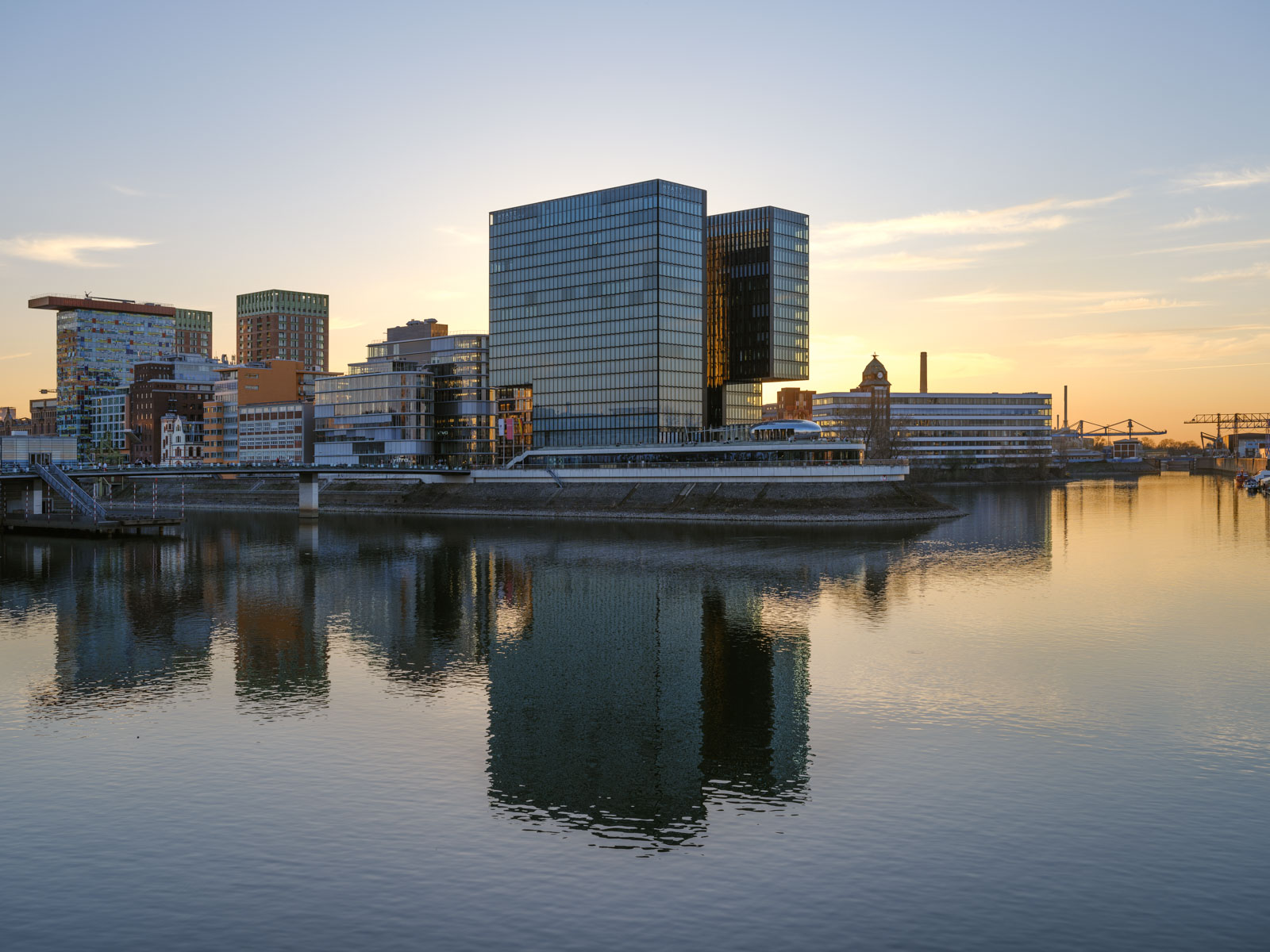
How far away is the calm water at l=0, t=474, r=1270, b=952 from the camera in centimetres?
2280

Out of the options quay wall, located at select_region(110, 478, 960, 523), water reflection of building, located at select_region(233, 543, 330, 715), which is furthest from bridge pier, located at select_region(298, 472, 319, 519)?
water reflection of building, located at select_region(233, 543, 330, 715)

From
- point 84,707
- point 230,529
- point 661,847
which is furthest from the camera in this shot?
point 230,529

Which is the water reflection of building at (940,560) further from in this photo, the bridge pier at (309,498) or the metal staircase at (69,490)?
the metal staircase at (69,490)

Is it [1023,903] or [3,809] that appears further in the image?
[3,809]

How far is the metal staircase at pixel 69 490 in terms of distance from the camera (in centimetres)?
13738

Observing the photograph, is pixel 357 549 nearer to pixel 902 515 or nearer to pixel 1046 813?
pixel 902 515

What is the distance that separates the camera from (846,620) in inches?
2344

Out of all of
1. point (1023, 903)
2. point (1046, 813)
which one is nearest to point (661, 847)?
point (1023, 903)

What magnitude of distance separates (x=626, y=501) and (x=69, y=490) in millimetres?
79115

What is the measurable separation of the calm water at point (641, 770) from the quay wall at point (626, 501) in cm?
6411

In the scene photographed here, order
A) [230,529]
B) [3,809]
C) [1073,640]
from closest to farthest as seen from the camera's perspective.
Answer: [3,809], [1073,640], [230,529]

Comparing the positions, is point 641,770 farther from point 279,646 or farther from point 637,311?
point 637,311

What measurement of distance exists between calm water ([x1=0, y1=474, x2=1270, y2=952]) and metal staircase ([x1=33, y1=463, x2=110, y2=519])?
7209 centimetres

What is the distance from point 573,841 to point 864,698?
18.1m
